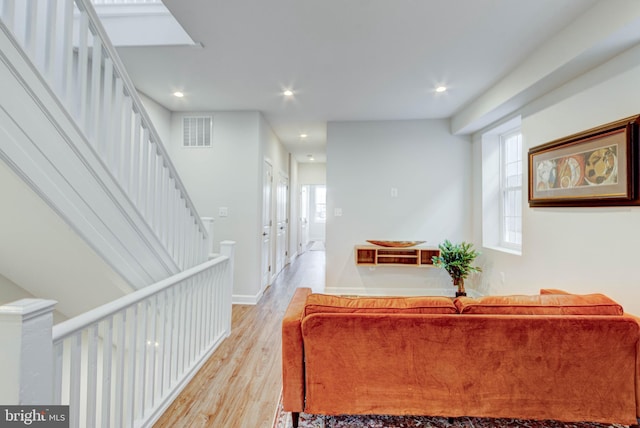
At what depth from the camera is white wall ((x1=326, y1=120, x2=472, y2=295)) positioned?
410 centimetres

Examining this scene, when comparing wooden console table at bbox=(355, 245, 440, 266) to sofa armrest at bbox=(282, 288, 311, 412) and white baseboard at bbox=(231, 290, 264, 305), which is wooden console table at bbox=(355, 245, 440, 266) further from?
sofa armrest at bbox=(282, 288, 311, 412)

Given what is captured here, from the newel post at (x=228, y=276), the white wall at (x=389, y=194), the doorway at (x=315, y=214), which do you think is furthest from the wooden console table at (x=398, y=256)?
the doorway at (x=315, y=214)

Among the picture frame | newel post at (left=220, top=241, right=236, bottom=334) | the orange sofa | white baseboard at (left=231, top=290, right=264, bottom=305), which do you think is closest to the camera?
the orange sofa

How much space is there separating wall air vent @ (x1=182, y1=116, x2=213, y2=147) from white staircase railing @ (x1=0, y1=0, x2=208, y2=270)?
1.59 metres

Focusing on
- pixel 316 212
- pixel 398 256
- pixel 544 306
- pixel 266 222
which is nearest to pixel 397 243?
pixel 398 256

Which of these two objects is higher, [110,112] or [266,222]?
[110,112]

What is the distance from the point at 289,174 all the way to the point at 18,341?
585 cm

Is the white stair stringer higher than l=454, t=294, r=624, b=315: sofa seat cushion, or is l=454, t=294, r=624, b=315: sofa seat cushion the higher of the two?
the white stair stringer

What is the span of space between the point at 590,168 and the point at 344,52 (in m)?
2.09

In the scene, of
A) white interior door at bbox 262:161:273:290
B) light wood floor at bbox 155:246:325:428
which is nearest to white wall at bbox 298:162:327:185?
Answer: white interior door at bbox 262:161:273:290

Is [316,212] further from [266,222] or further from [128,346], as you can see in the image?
[128,346]

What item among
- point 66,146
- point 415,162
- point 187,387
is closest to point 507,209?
point 415,162

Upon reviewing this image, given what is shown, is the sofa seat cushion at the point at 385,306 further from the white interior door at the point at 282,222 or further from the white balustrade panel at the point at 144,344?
the white interior door at the point at 282,222

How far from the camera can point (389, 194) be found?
4168 millimetres
